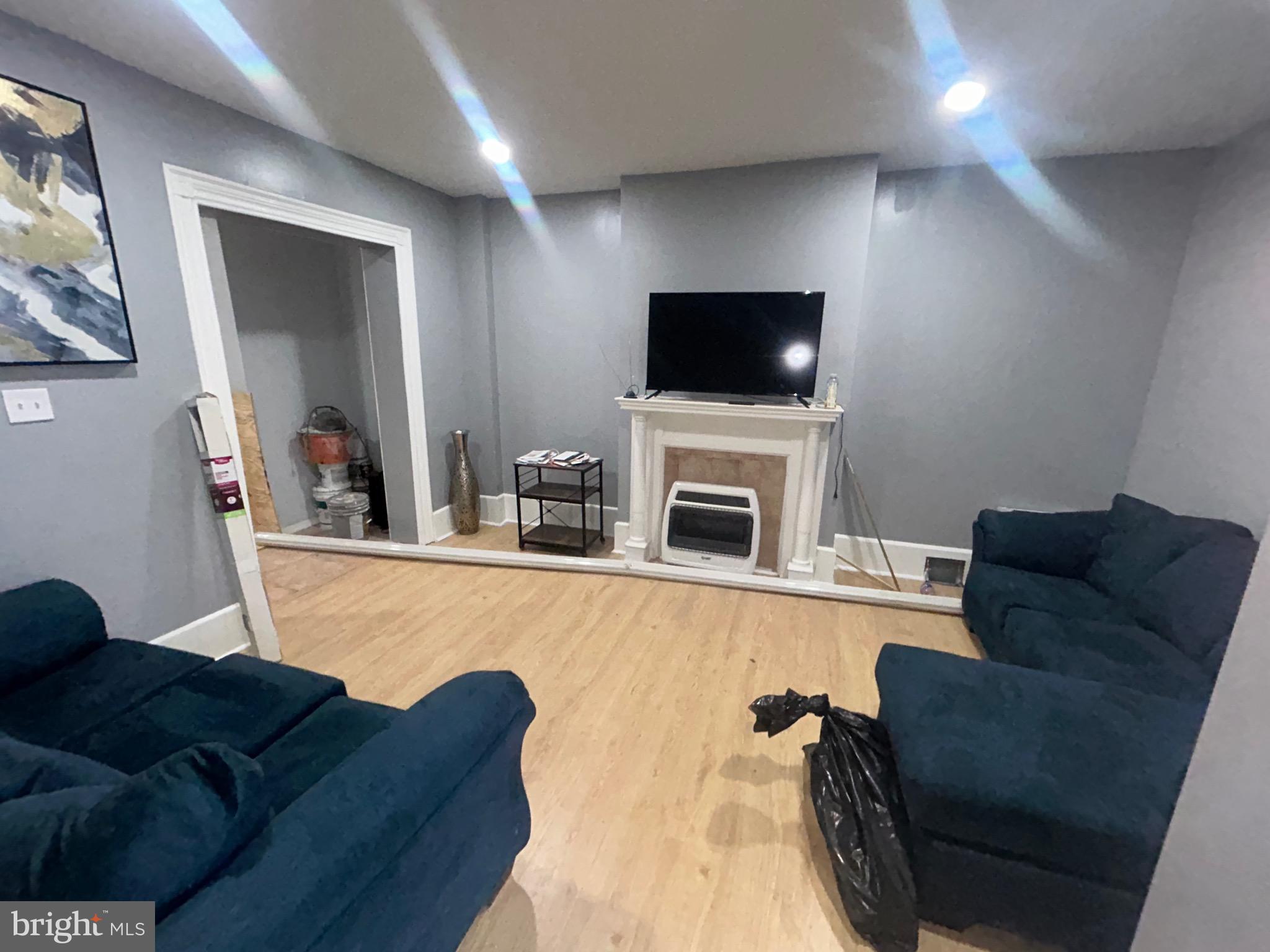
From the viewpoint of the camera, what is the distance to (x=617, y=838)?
1.43 metres

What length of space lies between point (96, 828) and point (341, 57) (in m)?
2.46

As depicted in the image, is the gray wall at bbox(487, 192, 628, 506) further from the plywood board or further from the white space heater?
the plywood board

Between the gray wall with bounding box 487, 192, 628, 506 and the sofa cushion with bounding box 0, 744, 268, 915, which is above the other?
the gray wall with bounding box 487, 192, 628, 506

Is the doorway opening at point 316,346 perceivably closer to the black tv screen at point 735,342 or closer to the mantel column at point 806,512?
the black tv screen at point 735,342

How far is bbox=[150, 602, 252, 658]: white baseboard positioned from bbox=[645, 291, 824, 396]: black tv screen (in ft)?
8.60

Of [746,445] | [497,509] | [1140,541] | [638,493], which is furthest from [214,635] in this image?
[1140,541]

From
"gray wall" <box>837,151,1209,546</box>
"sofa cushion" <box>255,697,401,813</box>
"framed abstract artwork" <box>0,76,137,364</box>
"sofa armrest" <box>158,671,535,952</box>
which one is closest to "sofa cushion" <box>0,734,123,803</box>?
"sofa cushion" <box>255,697,401,813</box>

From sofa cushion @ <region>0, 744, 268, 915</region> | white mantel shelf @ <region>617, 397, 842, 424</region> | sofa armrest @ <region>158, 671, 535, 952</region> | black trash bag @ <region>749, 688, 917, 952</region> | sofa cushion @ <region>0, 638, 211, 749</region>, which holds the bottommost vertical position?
black trash bag @ <region>749, 688, 917, 952</region>

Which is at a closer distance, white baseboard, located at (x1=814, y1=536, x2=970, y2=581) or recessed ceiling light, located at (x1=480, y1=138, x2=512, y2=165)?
recessed ceiling light, located at (x1=480, y1=138, x2=512, y2=165)

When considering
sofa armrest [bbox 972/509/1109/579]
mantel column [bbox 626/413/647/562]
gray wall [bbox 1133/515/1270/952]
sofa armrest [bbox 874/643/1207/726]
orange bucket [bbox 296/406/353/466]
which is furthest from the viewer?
orange bucket [bbox 296/406/353/466]

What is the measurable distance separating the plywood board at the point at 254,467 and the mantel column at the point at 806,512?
12.8 ft

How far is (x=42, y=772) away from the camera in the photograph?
0.96 m

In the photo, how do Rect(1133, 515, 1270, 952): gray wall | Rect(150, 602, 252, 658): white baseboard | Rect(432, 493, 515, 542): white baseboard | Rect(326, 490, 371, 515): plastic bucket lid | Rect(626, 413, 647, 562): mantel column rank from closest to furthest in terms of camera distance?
Rect(1133, 515, 1270, 952): gray wall, Rect(150, 602, 252, 658): white baseboard, Rect(626, 413, 647, 562): mantel column, Rect(326, 490, 371, 515): plastic bucket lid, Rect(432, 493, 515, 542): white baseboard

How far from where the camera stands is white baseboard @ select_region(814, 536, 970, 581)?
332 centimetres
